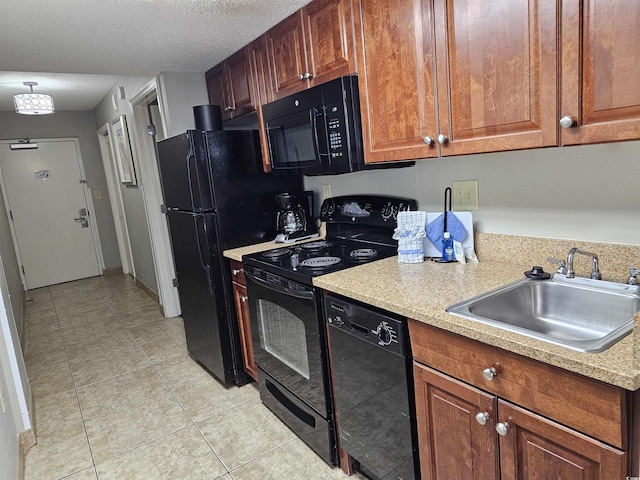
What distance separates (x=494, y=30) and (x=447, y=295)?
813 millimetres

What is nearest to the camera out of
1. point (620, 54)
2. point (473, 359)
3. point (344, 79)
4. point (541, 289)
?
point (620, 54)

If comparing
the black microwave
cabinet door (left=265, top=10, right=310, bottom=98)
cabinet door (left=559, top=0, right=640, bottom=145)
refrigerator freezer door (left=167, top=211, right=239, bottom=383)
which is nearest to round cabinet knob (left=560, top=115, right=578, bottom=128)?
cabinet door (left=559, top=0, right=640, bottom=145)

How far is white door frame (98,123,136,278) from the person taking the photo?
529cm

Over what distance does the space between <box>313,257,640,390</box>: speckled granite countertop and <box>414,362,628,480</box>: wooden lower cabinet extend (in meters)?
0.18

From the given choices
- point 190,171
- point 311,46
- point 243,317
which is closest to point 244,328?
point 243,317

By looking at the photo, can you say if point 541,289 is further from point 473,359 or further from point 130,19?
point 130,19

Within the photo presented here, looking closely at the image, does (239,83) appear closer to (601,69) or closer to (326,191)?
(326,191)

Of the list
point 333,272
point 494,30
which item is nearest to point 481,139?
point 494,30

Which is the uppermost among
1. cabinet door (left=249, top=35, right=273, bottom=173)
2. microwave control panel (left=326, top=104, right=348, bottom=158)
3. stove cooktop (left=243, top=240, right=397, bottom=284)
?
cabinet door (left=249, top=35, right=273, bottom=173)

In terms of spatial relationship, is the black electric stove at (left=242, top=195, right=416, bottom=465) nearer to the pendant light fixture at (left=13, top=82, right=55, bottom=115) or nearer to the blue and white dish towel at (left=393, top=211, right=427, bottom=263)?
the blue and white dish towel at (left=393, top=211, right=427, bottom=263)

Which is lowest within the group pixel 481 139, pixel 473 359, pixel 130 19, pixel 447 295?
pixel 473 359

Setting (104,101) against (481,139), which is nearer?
(481,139)

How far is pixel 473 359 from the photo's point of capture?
3.81 ft

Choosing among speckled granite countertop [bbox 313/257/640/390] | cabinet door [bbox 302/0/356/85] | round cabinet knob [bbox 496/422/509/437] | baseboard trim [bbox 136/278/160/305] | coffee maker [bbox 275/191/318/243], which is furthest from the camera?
baseboard trim [bbox 136/278/160/305]
